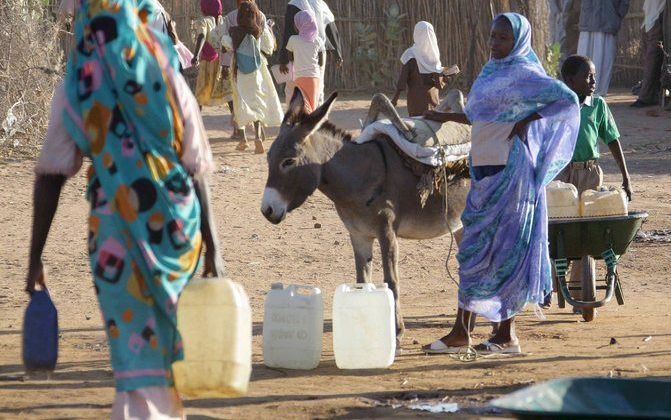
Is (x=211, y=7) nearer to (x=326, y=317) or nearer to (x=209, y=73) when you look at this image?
(x=209, y=73)

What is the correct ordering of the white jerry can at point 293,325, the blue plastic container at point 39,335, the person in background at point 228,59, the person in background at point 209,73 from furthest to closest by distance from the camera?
the person in background at point 209,73
the person in background at point 228,59
the white jerry can at point 293,325
the blue plastic container at point 39,335

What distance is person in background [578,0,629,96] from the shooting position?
19.0 m

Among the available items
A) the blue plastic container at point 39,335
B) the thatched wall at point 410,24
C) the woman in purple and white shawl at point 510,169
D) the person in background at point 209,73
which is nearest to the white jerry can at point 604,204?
the woman in purple and white shawl at point 510,169

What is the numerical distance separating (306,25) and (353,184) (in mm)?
6933

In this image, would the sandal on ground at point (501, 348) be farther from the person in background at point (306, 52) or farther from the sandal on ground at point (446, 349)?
the person in background at point (306, 52)

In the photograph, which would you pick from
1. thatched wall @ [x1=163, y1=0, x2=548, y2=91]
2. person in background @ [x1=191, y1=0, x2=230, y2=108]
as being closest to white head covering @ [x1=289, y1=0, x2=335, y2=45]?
person in background @ [x1=191, y1=0, x2=230, y2=108]

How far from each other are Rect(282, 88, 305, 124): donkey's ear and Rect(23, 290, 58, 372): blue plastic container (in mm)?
2983

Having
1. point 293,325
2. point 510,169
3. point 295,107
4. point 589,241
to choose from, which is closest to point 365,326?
point 293,325

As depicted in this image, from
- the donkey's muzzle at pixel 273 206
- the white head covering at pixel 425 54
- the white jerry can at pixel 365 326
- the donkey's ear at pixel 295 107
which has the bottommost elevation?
the white jerry can at pixel 365 326

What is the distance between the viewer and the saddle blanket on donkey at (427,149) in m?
7.75

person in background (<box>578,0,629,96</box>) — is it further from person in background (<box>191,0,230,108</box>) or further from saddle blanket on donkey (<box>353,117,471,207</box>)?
saddle blanket on donkey (<box>353,117,471,207</box>)

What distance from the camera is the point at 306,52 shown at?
14.3 m

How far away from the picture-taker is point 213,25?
1540 centimetres

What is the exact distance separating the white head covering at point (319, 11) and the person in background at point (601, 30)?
5.62 m
